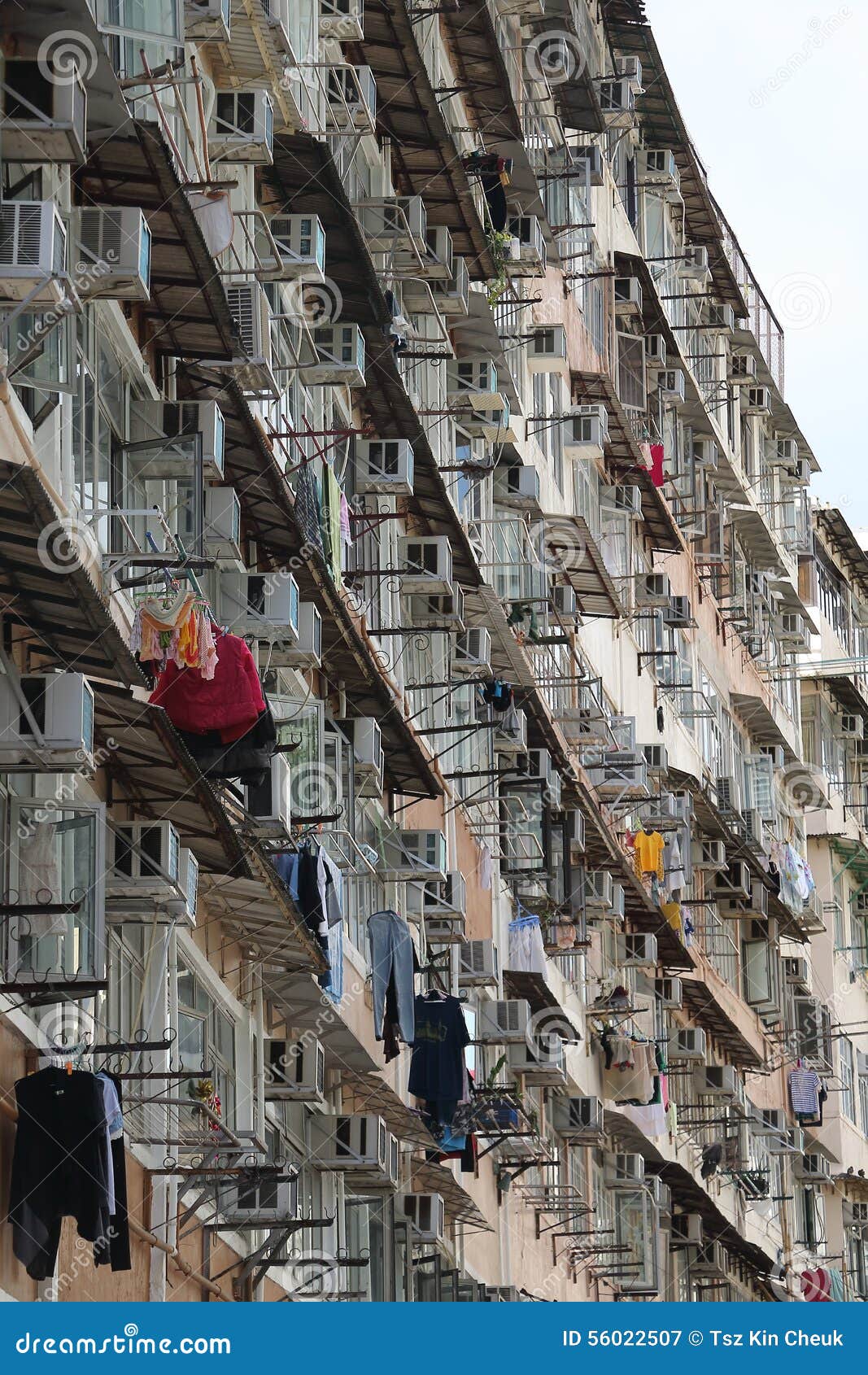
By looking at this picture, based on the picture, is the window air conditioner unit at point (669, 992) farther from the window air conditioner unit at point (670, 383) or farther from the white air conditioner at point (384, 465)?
the white air conditioner at point (384, 465)

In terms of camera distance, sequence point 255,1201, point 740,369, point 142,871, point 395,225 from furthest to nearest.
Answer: point 740,369, point 395,225, point 255,1201, point 142,871

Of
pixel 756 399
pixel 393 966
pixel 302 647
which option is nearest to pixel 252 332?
pixel 302 647

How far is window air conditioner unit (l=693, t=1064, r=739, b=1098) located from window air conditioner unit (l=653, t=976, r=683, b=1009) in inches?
104

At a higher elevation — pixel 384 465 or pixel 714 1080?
pixel 384 465

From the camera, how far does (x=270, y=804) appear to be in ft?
49.8

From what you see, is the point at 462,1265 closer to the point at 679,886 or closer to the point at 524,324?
the point at 524,324

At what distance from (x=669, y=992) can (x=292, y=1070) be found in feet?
61.4

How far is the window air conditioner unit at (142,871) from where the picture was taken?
1270 centimetres

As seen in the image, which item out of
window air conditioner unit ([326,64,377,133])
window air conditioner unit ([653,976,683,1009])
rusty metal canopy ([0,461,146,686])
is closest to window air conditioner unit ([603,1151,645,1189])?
window air conditioner unit ([653,976,683,1009])

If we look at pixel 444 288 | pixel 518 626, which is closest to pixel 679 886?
pixel 518 626

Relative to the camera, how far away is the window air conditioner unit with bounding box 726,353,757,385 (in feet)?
146

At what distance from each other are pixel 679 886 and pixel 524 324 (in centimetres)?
1099

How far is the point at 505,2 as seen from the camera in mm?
29109

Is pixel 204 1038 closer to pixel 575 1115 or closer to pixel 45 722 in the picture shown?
pixel 45 722
